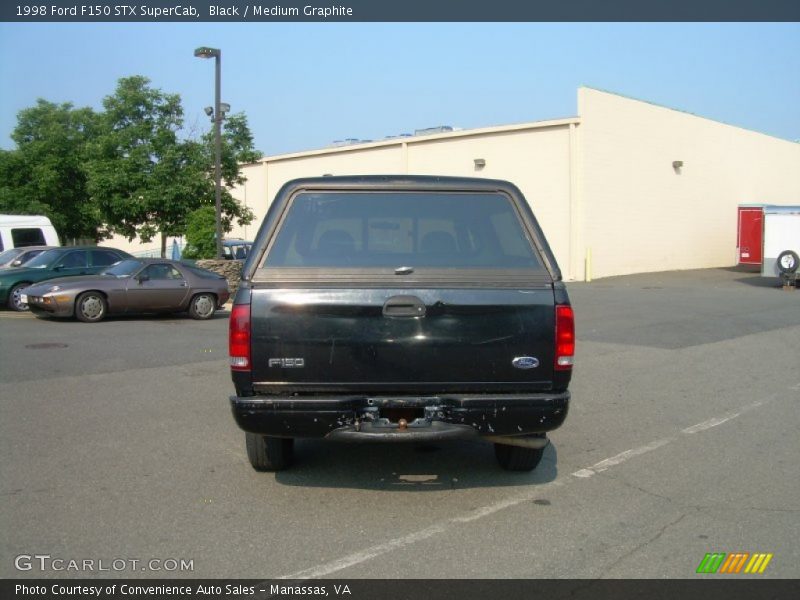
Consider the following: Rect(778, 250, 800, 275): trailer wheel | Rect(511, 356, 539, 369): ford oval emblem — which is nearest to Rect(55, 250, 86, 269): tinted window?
Rect(511, 356, 539, 369): ford oval emblem

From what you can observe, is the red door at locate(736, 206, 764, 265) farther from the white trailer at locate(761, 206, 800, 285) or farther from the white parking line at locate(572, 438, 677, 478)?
the white parking line at locate(572, 438, 677, 478)

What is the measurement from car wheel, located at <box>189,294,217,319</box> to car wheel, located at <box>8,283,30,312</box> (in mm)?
3684

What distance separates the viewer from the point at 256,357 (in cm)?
458

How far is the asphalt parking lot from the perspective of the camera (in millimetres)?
4152

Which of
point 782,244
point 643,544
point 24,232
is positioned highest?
point 24,232

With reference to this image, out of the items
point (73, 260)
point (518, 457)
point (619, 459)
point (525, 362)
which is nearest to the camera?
point (525, 362)

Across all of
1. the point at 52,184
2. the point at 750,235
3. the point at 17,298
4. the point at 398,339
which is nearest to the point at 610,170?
the point at 750,235

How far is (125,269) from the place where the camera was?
15.6 m

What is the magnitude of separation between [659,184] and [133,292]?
24.6 m

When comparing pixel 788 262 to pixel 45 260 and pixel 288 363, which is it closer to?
pixel 45 260

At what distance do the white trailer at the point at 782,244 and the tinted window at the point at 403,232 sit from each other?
80.0ft

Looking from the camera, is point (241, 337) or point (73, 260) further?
point (73, 260)

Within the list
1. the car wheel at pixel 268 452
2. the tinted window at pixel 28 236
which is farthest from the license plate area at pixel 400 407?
the tinted window at pixel 28 236

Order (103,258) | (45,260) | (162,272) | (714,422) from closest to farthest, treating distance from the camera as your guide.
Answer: (714,422), (162,272), (45,260), (103,258)
